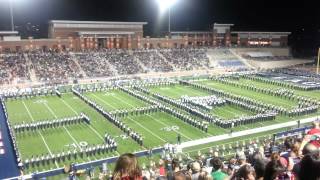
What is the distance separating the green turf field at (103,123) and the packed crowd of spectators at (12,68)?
9562 mm

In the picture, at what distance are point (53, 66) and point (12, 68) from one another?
200 inches

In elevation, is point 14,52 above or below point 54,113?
above

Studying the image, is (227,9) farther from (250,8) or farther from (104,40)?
(104,40)

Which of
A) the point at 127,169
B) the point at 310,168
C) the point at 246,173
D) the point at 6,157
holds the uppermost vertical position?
the point at 127,169

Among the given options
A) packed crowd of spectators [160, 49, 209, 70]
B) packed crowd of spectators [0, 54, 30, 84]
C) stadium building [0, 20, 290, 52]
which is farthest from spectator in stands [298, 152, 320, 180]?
stadium building [0, 20, 290, 52]

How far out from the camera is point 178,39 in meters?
61.8

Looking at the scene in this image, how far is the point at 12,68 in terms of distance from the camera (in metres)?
42.9

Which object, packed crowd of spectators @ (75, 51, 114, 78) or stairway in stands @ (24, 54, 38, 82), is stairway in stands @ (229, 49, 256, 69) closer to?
packed crowd of spectators @ (75, 51, 114, 78)

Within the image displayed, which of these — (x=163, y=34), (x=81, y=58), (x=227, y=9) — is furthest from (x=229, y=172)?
(x=227, y=9)

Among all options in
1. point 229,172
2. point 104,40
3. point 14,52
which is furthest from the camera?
point 104,40

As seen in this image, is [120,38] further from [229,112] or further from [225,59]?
[229,112]

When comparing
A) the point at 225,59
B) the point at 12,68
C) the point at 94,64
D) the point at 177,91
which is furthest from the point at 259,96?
the point at 12,68

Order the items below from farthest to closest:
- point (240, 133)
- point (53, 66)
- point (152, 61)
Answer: point (152, 61) < point (53, 66) < point (240, 133)

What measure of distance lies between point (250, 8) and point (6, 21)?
154 feet
